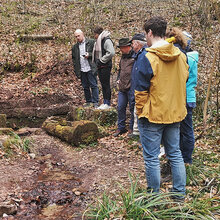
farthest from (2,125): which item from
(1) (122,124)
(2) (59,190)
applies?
(2) (59,190)

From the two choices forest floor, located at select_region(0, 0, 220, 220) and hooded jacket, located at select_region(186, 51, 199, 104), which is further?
hooded jacket, located at select_region(186, 51, 199, 104)

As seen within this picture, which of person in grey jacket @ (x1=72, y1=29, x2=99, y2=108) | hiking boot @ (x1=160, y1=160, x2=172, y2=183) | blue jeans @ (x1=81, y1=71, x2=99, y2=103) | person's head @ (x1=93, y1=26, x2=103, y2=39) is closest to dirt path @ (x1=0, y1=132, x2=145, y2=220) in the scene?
hiking boot @ (x1=160, y1=160, x2=172, y2=183)

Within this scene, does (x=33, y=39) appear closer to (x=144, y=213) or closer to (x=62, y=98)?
(x=62, y=98)

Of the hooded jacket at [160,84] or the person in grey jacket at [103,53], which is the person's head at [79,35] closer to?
the person in grey jacket at [103,53]

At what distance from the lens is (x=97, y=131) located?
638cm

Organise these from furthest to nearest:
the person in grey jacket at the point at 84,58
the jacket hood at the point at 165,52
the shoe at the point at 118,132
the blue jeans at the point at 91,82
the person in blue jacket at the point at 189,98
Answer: the blue jeans at the point at 91,82
the person in grey jacket at the point at 84,58
the shoe at the point at 118,132
the person in blue jacket at the point at 189,98
the jacket hood at the point at 165,52

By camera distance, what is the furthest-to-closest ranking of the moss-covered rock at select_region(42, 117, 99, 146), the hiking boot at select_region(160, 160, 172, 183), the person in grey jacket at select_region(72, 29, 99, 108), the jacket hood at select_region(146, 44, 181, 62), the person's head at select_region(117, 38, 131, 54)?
the person in grey jacket at select_region(72, 29, 99, 108)
the moss-covered rock at select_region(42, 117, 99, 146)
the person's head at select_region(117, 38, 131, 54)
the hiking boot at select_region(160, 160, 172, 183)
the jacket hood at select_region(146, 44, 181, 62)

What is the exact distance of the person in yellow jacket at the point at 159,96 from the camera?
283cm

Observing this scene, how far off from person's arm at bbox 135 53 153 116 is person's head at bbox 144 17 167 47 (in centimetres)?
27

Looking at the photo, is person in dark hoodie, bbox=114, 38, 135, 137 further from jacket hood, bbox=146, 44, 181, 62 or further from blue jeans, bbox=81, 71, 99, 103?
jacket hood, bbox=146, 44, 181, 62

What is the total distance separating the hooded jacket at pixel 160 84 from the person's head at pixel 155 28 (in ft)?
0.62

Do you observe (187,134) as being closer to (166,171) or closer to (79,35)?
(166,171)

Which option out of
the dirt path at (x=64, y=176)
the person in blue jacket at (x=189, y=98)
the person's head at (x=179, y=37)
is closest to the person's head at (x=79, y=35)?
the dirt path at (x=64, y=176)

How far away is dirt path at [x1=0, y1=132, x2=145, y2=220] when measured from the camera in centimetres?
358
